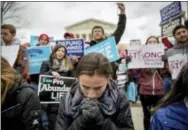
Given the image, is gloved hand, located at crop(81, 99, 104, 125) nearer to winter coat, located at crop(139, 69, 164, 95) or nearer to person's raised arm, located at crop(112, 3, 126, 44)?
person's raised arm, located at crop(112, 3, 126, 44)

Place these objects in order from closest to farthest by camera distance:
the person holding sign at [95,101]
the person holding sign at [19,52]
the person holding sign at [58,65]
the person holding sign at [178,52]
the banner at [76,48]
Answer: the person holding sign at [95,101]
the person holding sign at [19,52]
the person holding sign at [58,65]
the person holding sign at [178,52]
the banner at [76,48]

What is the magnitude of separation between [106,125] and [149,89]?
399 centimetres

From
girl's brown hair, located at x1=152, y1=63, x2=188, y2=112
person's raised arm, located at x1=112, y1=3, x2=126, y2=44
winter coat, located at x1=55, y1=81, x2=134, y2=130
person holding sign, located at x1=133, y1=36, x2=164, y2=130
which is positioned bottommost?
person holding sign, located at x1=133, y1=36, x2=164, y2=130

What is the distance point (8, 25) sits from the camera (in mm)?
5227

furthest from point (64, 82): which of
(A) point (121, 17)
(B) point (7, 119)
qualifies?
(B) point (7, 119)

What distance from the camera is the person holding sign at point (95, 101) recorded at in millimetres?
2330

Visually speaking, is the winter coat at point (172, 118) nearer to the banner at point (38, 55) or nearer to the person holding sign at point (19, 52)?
the person holding sign at point (19, 52)

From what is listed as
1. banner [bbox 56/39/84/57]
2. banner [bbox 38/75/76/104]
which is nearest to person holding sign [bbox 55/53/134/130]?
banner [bbox 38/75/76/104]

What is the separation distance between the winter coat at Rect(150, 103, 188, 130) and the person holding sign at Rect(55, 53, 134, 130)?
0.46 metres

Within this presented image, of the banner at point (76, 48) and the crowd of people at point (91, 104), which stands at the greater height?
the banner at point (76, 48)

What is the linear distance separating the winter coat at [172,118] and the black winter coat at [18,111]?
0.96 metres

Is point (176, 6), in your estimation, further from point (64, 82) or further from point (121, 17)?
point (64, 82)

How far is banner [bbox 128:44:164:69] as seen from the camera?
660 centimetres

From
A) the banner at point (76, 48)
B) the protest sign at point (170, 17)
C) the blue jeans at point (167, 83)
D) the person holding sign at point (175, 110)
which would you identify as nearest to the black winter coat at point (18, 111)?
the person holding sign at point (175, 110)
